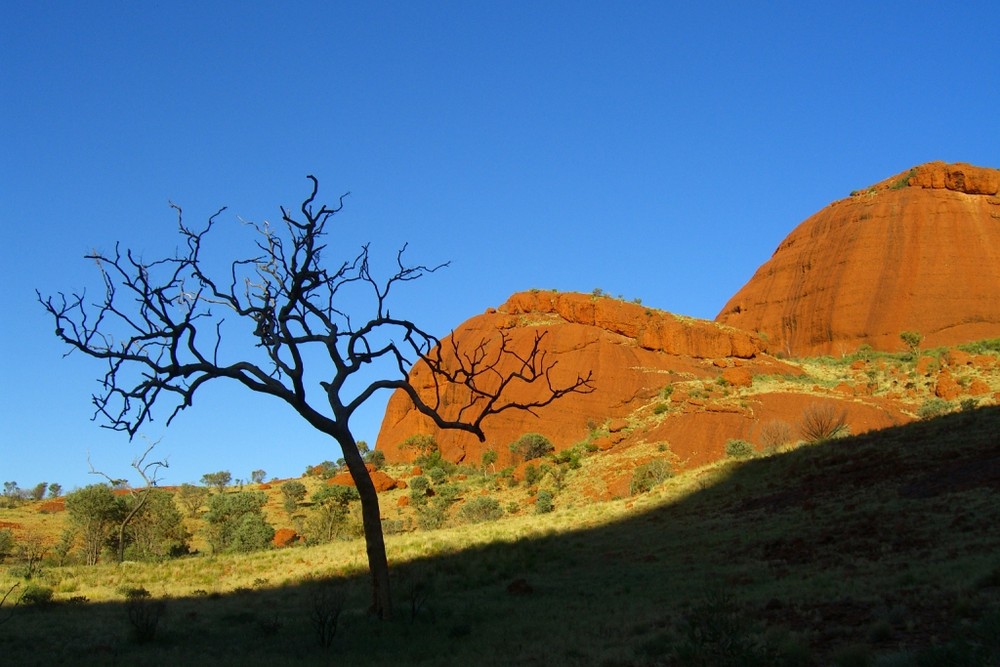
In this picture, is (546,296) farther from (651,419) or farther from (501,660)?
(501,660)

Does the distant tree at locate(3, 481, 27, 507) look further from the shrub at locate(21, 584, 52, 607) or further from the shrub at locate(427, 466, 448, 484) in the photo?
the shrub at locate(21, 584, 52, 607)

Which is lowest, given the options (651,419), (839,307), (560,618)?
(560,618)

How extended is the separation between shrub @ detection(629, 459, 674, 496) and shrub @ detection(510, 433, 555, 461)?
18.7 meters

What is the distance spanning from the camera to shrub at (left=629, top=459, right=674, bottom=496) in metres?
39.3

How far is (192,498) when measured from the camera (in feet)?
204

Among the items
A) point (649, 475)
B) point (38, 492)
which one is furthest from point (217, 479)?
point (649, 475)

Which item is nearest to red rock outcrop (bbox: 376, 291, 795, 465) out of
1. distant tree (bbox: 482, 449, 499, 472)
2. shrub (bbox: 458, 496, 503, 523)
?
distant tree (bbox: 482, 449, 499, 472)

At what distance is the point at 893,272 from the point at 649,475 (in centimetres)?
5643

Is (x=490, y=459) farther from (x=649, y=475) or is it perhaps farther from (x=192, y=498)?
(x=649, y=475)

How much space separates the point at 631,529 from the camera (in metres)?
25.3

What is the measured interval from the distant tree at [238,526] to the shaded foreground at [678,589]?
11610 mm

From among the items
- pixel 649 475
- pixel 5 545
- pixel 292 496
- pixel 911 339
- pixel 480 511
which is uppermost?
pixel 911 339

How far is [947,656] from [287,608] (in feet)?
45.3

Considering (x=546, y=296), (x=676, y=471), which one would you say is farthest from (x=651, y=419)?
(x=546, y=296)
